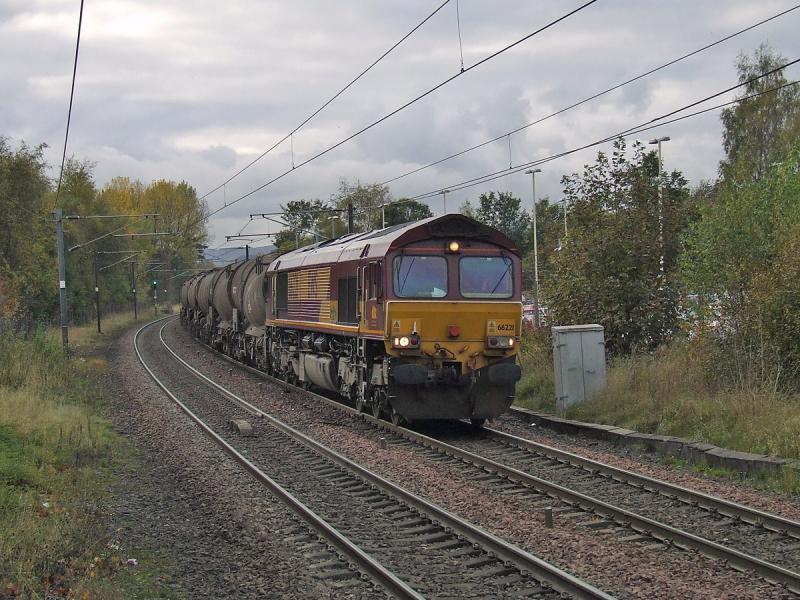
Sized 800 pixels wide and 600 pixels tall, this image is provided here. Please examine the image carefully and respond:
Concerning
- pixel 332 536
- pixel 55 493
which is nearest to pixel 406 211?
pixel 55 493

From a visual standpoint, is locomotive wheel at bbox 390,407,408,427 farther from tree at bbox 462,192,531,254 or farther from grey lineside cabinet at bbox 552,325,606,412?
tree at bbox 462,192,531,254

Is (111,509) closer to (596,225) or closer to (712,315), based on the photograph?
(712,315)

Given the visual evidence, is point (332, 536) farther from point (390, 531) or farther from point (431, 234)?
point (431, 234)

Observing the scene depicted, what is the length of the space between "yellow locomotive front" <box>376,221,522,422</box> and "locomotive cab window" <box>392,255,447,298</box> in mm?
16


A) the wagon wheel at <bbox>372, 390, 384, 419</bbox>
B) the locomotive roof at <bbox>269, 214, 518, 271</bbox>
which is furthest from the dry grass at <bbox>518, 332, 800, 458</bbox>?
the wagon wheel at <bbox>372, 390, 384, 419</bbox>

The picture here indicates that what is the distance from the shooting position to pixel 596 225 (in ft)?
62.4

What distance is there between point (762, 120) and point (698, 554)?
39.3 m

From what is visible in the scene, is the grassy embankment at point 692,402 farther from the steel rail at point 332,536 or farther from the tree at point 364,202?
→ the tree at point 364,202

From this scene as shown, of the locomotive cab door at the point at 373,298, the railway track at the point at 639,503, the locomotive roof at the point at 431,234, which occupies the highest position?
the locomotive roof at the point at 431,234

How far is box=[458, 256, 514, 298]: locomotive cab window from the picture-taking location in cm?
1476

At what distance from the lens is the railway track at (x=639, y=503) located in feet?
24.7

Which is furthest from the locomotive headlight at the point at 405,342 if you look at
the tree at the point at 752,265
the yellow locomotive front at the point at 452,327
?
the tree at the point at 752,265

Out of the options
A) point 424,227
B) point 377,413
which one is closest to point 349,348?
point 377,413

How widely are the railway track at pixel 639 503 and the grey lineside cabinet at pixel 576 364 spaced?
233 cm
